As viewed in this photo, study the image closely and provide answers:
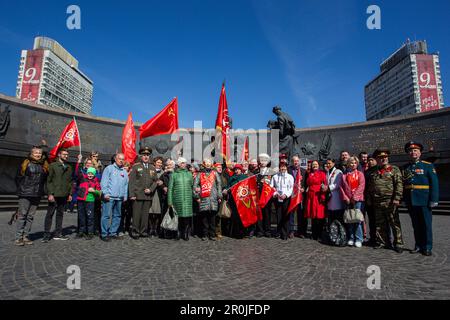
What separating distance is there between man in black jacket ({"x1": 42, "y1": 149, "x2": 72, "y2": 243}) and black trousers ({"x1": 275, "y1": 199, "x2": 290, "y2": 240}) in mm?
5551

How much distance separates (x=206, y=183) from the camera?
6652 millimetres

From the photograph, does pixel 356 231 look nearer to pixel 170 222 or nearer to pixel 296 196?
pixel 296 196

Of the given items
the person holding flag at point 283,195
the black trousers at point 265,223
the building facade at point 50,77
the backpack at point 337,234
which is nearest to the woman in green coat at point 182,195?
the black trousers at point 265,223

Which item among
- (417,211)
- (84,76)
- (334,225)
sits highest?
(84,76)

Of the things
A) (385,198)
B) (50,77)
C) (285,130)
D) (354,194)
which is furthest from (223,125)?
(50,77)

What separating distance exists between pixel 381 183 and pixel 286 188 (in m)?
2.23

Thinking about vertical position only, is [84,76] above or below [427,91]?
above

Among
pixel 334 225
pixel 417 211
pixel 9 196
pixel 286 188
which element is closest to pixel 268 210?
pixel 286 188

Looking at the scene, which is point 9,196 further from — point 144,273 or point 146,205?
point 144,273

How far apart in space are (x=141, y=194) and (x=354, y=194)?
5380mm

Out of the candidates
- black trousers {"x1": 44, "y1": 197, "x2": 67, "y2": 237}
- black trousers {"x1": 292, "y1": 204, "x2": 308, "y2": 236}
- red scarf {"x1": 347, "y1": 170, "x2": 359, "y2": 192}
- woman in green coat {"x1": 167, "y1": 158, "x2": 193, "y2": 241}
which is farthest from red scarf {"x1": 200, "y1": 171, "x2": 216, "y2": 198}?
black trousers {"x1": 44, "y1": 197, "x2": 67, "y2": 237}

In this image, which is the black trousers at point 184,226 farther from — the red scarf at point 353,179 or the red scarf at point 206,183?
the red scarf at point 353,179

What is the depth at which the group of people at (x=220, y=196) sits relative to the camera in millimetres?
5520

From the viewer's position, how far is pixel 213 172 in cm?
680
